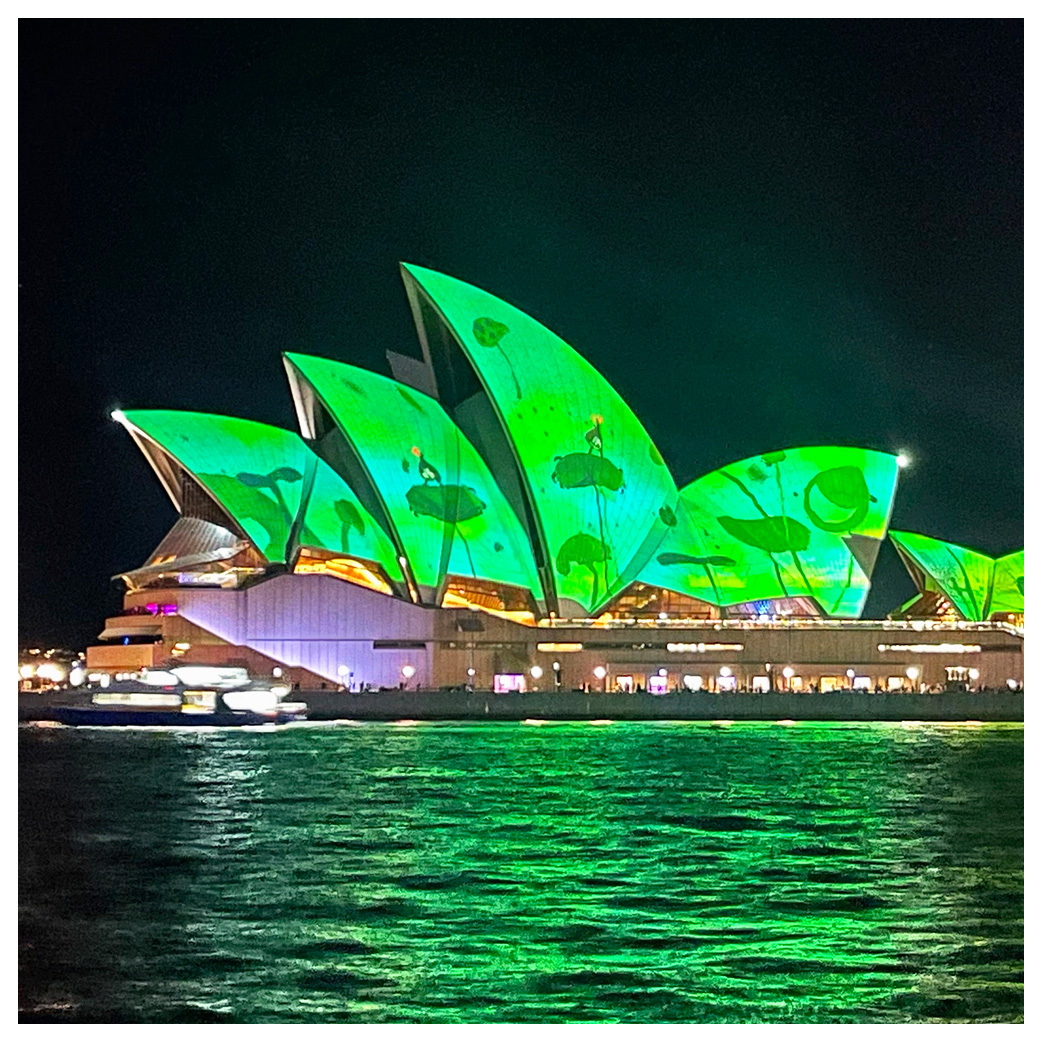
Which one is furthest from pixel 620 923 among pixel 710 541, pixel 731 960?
pixel 710 541

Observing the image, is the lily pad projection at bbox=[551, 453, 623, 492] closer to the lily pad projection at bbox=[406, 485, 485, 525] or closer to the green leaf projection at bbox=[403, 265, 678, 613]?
the green leaf projection at bbox=[403, 265, 678, 613]

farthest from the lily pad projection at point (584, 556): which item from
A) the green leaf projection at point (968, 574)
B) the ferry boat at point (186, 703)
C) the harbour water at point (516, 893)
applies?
the harbour water at point (516, 893)

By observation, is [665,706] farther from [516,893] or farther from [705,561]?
[516,893]

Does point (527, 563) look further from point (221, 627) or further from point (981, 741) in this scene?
point (981, 741)

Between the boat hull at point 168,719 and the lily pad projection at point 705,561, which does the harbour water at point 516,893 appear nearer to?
the boat hull at point 168,719

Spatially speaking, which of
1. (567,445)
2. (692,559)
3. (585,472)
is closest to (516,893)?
(567,445)

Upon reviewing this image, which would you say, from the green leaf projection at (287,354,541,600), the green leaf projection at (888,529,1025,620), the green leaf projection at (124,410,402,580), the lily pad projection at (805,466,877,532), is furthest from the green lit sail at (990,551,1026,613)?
the green leaf projection at (124,410,402,580)
